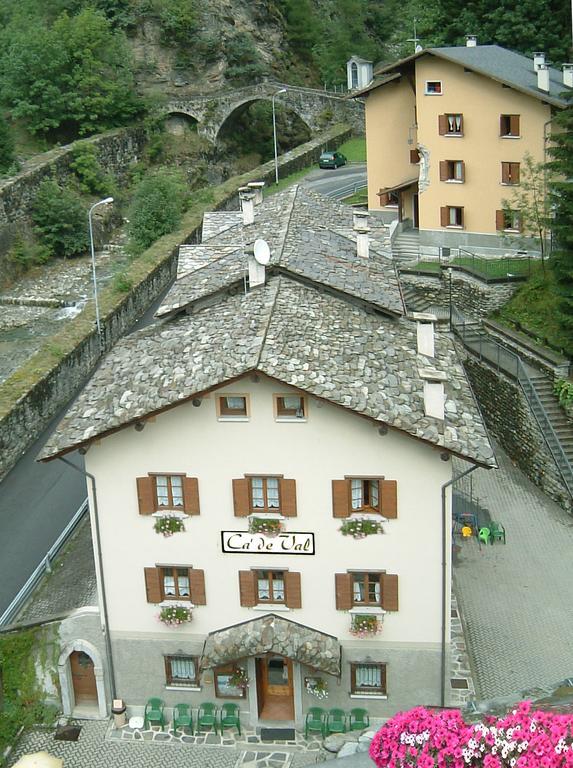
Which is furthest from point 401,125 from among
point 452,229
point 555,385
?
point 555,385

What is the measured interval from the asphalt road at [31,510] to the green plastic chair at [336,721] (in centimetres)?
753

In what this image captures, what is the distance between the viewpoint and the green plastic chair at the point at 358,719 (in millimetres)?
21386

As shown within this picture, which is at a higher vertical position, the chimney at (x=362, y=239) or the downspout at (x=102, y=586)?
the chimney at (x=362, y=239)

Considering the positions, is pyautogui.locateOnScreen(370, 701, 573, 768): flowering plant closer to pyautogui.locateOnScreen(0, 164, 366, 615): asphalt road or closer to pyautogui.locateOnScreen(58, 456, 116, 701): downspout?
pyautogui.locateOnScreen(58, 456, 116, 701): downspout

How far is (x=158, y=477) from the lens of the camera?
68.2ft

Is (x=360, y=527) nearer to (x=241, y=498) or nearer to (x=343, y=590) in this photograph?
(x=343, y=590)

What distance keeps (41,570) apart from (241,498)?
650 cm

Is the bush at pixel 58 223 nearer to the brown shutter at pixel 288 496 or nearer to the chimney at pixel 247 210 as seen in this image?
the chimney at pixel 247 210

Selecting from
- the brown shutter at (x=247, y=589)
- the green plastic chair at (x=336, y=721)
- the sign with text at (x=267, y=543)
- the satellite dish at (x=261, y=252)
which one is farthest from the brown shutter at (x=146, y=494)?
the green plastic chair at (x=336, y=721)

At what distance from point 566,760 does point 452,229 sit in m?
30.9

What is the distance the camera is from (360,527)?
20359 mm

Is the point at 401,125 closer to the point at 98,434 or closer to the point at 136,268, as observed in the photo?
the point at 136,268

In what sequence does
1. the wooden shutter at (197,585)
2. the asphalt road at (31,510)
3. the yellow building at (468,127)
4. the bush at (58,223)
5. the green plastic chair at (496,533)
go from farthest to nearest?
the bush at (58,223) → the yellow building at (468,127) → the green plastic chair at (496,533) → the asphalt road at (31,510) → the wooden shutter at (197,585)

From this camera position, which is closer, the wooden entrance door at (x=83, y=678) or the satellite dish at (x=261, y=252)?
the wooden entrance door at (x=83, y=678)
